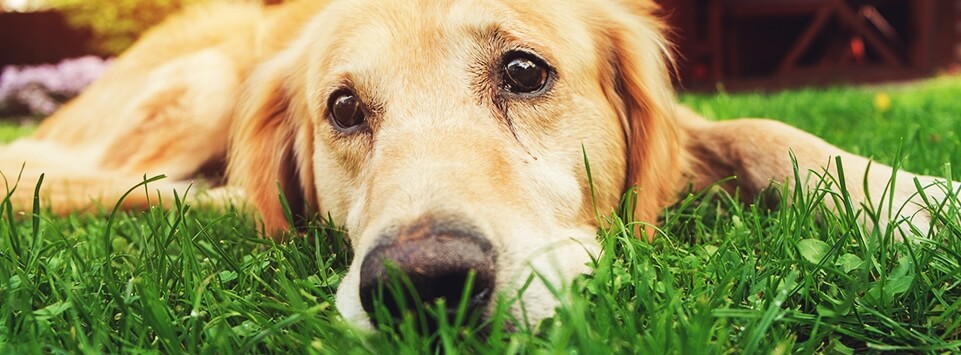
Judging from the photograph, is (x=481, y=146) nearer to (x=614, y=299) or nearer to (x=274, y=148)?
(x=614, y=299)

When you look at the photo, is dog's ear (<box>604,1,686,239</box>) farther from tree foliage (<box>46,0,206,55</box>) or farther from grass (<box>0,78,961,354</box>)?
tree foliage (<box>46,0,206,55</box>)

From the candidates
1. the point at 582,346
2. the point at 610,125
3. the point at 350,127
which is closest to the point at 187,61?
the point at 350,127

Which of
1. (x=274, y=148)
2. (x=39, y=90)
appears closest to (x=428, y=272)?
(x=274, y=148)

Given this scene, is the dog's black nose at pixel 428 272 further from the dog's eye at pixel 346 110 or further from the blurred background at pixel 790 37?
the blurred background at pixel 790 37

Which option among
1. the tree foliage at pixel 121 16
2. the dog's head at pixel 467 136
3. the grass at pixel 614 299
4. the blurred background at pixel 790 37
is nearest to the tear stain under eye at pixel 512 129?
the dog's head at pixel 467 136

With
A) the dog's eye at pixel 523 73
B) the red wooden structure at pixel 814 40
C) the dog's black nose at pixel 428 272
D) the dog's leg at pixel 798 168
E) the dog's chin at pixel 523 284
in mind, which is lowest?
the red wooden structure at pixel 814 40

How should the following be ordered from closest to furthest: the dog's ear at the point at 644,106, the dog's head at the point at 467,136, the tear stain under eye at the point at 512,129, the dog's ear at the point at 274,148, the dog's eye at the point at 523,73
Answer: the dog's head at the point at 467,136, the tear stain under eye at the point at 512,129, the dog's eye at the point at 523,73, the dog's ear at the point at 644,106, the dog's ear at the point at 274,148
